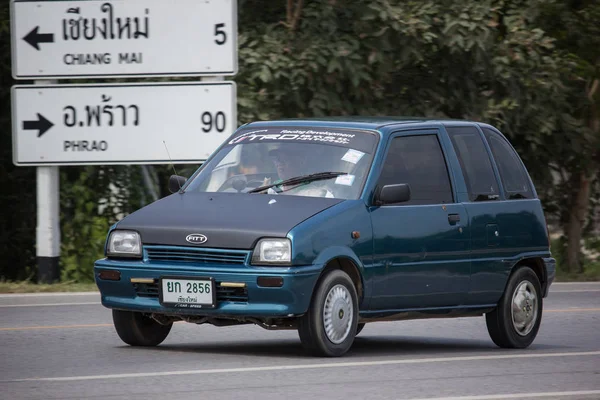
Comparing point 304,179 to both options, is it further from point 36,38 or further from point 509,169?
point 36,38

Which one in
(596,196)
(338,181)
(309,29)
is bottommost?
(596,196)

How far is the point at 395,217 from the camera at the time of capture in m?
10.1

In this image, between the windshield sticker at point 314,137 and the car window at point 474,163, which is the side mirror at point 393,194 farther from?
the car window at point 474,163

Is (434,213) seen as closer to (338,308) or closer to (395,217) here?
(395,217)

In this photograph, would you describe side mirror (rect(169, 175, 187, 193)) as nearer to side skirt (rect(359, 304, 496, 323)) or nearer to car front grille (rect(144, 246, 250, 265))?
car front grille (rect(144, 246, 250, 265))

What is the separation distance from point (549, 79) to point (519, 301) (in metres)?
8.22

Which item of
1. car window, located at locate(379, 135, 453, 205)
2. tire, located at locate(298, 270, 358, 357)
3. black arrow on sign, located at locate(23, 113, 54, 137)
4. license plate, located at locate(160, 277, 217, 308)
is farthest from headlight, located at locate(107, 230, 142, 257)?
black arrow on sign, located at locate(23, 113, 54, 137)

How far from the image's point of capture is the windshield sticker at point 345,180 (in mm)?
9977

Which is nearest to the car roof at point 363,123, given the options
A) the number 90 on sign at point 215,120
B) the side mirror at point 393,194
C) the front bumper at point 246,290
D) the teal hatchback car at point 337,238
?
the teal hatchback car at point 337,238

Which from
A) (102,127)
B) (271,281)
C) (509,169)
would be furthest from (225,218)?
(102,127)

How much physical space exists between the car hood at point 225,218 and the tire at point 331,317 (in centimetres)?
51

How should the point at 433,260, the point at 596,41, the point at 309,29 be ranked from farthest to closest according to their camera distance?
the point at 596,41
the point at 309,29
the point at 433,260

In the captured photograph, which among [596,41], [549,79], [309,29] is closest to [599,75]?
[596,41]

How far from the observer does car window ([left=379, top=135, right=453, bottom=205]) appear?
10351 mm
